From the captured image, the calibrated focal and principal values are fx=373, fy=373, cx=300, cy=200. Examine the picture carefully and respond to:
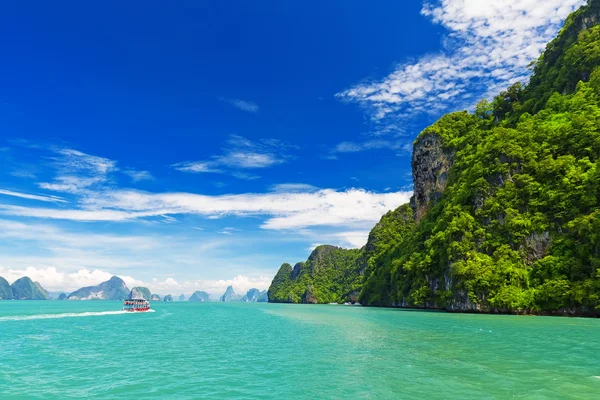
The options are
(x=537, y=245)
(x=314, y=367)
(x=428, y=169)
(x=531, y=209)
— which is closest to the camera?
(x=314, y=367)

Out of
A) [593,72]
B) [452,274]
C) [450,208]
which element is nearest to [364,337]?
[452,274]

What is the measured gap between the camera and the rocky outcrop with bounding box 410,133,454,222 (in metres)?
109

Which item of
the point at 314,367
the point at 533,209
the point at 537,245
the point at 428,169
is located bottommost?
the point at 314,367

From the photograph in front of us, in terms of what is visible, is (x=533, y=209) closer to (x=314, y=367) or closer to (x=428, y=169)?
(x=428, y=169)

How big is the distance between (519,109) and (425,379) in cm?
9013

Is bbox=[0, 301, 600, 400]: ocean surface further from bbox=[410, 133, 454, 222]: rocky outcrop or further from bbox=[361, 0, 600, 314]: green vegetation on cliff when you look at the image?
bbox=[410, 133, 454, 222]: rocky outcrop

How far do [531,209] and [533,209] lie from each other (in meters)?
0.47

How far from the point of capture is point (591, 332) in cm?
3272

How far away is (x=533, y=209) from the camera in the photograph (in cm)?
6191

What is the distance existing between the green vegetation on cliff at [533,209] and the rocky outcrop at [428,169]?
1338cm

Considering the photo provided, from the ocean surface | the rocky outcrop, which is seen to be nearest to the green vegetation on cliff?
the rocky outcrop

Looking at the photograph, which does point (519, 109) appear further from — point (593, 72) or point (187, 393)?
point (187, 393)

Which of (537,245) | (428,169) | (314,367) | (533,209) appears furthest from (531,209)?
(314,367)

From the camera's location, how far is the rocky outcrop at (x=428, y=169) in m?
109
